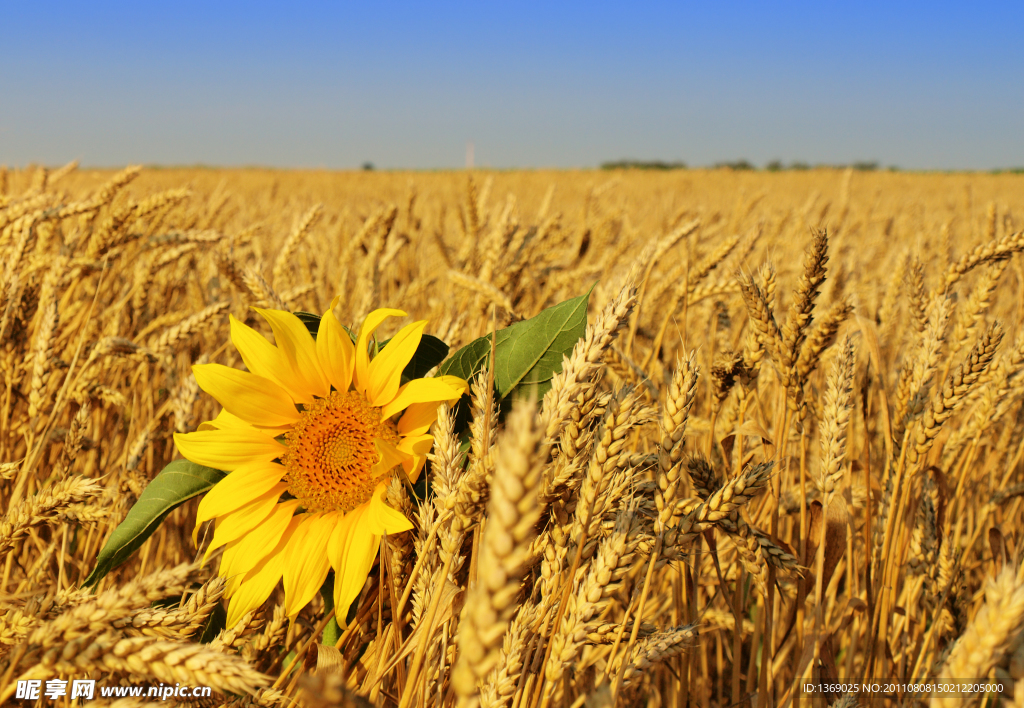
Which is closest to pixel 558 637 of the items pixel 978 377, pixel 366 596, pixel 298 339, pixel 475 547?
pixel 475 547

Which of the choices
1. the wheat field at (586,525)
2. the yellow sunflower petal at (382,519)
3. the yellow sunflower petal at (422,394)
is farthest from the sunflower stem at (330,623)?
the yellow sunflower petal at (422,394)

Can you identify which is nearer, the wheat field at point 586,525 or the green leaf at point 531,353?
the wheat field at point 586,525

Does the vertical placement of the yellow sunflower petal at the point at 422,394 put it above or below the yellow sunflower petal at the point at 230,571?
above

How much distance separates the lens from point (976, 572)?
1708mm

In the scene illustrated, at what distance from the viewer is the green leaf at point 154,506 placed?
0.80 metres

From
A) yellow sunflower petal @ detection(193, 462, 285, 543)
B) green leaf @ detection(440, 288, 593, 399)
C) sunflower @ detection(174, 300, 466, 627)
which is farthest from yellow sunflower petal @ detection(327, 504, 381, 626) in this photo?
green leaf @ detection(440, 288, 593, 399)

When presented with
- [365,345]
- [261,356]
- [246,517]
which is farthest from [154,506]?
[365,345]

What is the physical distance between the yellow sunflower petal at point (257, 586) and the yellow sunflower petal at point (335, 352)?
22 cm

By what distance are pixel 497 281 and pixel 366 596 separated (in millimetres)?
948

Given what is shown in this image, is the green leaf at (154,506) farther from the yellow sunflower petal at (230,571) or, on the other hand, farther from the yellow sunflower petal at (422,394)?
the yellow sunflower petal at (422,394)

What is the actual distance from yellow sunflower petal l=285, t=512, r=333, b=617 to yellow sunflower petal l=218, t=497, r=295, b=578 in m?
0.02

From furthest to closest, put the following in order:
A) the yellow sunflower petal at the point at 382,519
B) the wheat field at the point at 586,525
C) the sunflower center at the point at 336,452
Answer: the sunflower center at the point at 336,452
the yellow sunflower petal at the point at 382,519
the wheat field at the point at 586,525

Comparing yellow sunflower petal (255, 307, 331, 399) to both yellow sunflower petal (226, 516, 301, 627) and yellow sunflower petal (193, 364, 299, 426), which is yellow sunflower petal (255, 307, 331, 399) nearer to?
yellow sunflower petal (193, 364, 299, 426)

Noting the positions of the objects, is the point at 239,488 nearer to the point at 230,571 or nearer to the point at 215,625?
the point at 230,571
